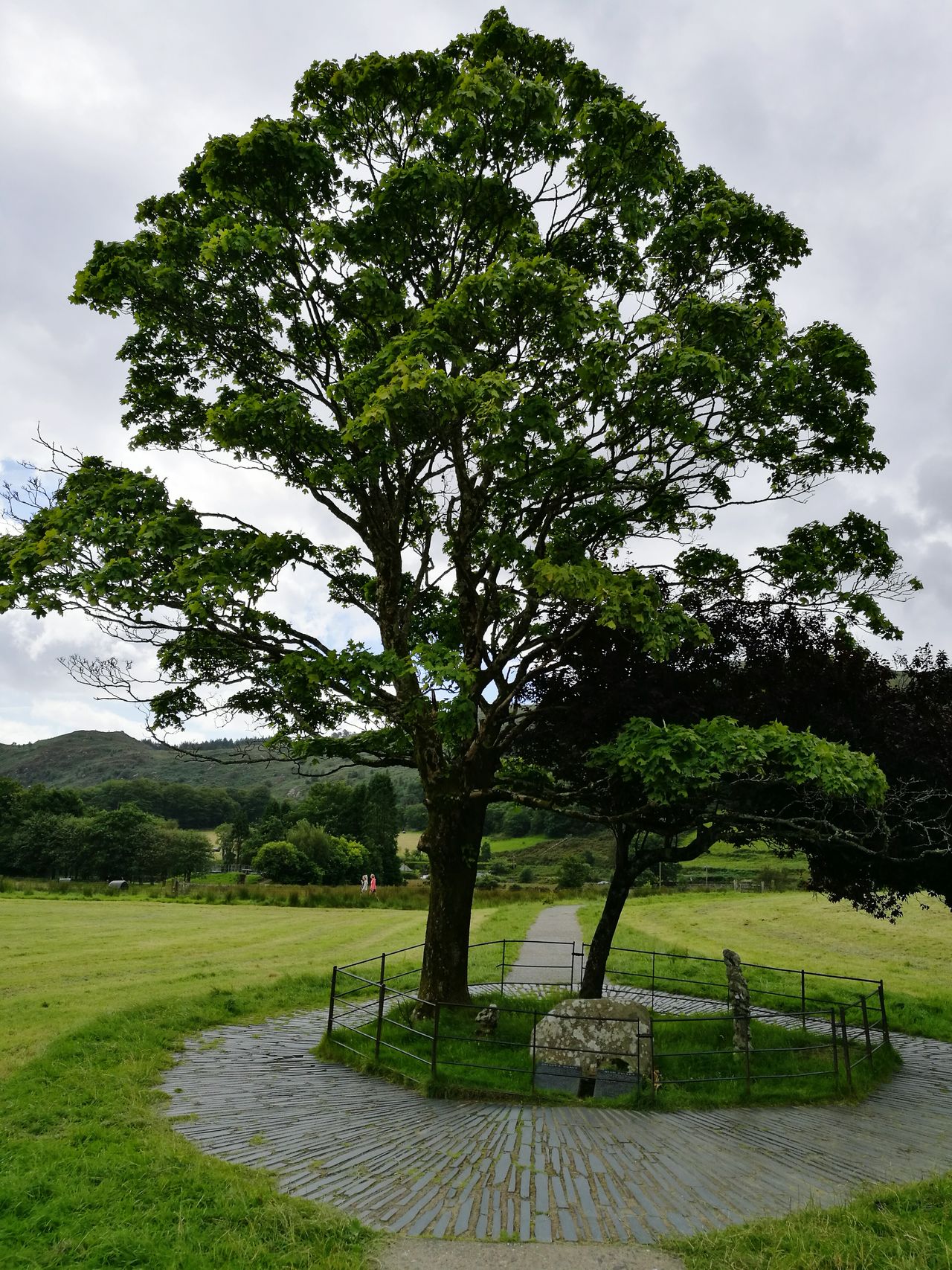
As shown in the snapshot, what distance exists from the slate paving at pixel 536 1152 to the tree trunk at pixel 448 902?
9.54ft

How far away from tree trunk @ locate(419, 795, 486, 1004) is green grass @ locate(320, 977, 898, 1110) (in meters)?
0.53

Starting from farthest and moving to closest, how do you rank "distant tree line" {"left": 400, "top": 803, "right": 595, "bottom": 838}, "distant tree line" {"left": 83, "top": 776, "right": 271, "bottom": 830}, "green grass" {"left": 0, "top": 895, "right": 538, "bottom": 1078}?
1. "distant tree line" {"left": 83, "top": 776, "right": 271, "bottom": 830}
2. "distant tree line" {"left": 400, "top": 803, "right": 595, "bottom": 838}
3. "green grass" {"left": 0, "top": 895, "right": 538, "bottom": 1078}

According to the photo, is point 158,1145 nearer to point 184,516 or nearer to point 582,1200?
point 582,1200

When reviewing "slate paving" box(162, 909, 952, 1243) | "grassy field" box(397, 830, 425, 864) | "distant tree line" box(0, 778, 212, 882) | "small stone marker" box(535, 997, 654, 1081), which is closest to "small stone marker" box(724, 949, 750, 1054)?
"small stone marker" box(535, 997, 654, 1081)

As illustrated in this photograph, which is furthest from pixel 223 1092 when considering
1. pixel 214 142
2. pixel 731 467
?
pixel 214 142

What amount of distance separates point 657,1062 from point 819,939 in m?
23.0

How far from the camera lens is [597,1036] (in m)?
11.8

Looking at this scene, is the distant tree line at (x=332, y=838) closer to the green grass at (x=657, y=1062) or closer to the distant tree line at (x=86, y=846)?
the distant tree line at (x=86, y=846)

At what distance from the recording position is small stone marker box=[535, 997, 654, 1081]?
11.5 metres

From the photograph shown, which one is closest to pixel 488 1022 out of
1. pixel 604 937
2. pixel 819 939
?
pixel 604 937

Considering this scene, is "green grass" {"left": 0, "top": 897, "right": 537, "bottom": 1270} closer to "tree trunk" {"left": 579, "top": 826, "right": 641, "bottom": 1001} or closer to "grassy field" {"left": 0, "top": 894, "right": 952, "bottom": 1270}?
"grassy field" {"left": 0, "top": 894, "right": 952, "bottom": 1270}

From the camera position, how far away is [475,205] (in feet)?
40.4

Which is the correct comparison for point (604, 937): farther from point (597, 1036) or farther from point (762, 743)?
point (762, 743)

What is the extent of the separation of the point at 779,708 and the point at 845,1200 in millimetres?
6967
